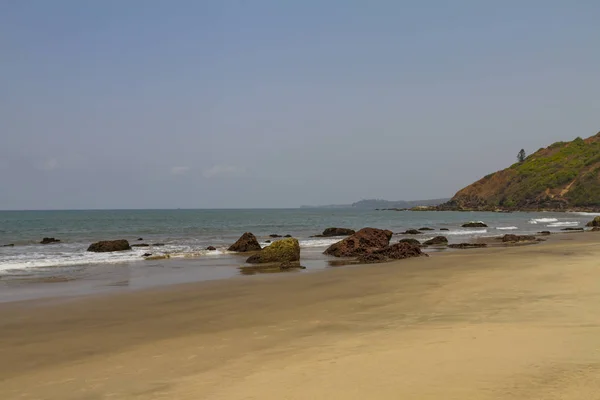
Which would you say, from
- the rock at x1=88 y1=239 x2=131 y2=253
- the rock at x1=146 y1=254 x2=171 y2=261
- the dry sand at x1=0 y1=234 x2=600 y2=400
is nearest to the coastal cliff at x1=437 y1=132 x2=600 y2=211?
the rock at x1=88 y1=239 x2=131 y2=253

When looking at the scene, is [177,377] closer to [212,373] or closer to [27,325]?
[212,373]

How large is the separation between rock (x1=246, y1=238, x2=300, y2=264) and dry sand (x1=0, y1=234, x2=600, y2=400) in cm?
789

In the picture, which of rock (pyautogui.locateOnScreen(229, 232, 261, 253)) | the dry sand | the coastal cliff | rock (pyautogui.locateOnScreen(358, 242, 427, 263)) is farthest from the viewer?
the coastal cliff

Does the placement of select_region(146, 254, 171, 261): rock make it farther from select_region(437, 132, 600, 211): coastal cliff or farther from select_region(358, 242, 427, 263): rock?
select_region(437, 132, 600, 211): coastal cliff

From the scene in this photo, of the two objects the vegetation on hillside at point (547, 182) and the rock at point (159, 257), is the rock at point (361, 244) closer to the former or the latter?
the rock at point (159, 257)

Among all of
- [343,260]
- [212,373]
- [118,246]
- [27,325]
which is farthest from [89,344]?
[118,246]

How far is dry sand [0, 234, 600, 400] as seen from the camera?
552 cm

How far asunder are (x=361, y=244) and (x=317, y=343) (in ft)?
55.7

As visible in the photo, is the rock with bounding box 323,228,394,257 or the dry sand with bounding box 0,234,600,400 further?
the rock with bounding box 323,228,394,257

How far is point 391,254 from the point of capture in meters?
22.5

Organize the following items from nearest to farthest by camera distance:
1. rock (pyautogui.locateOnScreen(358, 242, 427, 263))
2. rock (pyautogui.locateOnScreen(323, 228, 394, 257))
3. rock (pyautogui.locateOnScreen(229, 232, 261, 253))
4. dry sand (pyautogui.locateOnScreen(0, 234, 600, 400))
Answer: dry sand (pyautogui.locateOnScreen(0, 234, 600, 400)) < rock (pyautogui.locateOnScreen(358, 242, 427, 263)) < rock (pyautogui.locateOnScreen(323, 228, 394, 257)) < rock (pyautogui.locateOnScreen(229, 232, 261, 253))

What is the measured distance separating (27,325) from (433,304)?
8520 millimetres

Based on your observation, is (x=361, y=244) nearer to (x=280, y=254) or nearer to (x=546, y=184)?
(x=280, y=254)

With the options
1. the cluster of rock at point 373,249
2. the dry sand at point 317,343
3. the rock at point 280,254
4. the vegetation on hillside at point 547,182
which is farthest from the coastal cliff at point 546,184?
the dry sand at point 317,343
